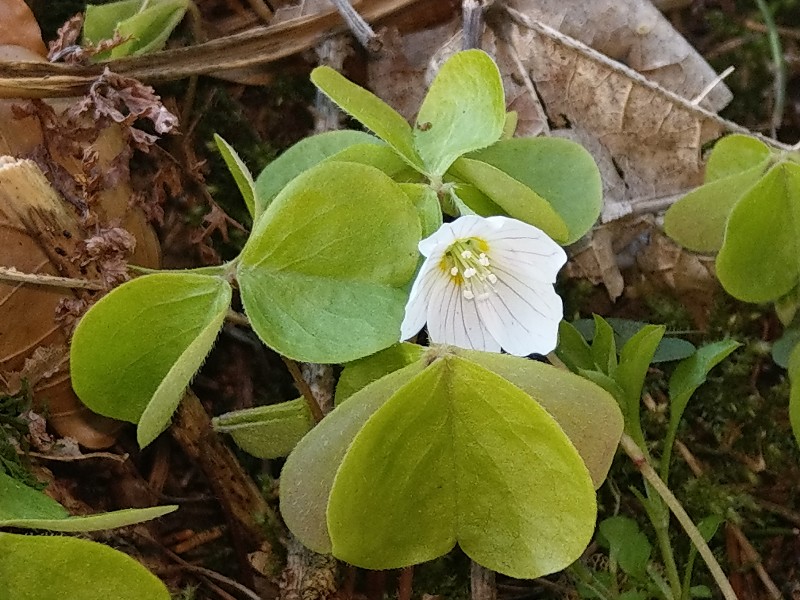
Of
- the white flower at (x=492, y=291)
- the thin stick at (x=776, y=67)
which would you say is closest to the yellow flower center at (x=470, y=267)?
the white flower at (x=492, y=291)

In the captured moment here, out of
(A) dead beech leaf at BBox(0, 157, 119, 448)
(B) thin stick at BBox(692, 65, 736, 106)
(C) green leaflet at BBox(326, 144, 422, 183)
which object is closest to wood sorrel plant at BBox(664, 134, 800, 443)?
(B) thin stick at BBox(692, 65, 736, 106)

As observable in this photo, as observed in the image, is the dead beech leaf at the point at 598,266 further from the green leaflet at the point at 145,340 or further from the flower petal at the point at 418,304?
the green leaflet at the point at 145,340

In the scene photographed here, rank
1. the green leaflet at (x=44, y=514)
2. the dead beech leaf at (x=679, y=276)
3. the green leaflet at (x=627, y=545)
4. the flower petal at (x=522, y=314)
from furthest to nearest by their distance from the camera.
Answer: the dead beech leaf at (x=679, y=276)
the green leaflet at (x=627, y=545)
the flower petal at (x=522, y=314)
the green leaflet at (x=44, y=514)

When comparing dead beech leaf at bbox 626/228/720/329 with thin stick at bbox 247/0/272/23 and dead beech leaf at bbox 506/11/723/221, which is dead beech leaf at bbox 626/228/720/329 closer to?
dead beech leaf at bbox 506/11/723/221

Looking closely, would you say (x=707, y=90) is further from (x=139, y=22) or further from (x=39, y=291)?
(x=39, y=291)

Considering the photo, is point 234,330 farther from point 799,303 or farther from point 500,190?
point 799,303

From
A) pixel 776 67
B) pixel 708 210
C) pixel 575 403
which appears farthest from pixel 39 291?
pixel 776 67
